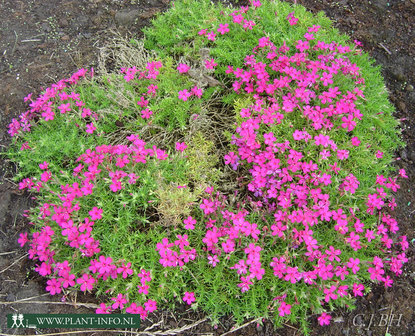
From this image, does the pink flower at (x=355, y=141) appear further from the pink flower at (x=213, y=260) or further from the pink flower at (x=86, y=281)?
the pink flower at (x=86, y=281)

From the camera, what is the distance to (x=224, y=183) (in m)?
3.87

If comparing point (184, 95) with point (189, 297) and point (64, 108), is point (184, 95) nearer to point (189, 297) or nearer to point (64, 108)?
point (64, 108)

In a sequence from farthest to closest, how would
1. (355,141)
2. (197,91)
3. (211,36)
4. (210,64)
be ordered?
(211,36)
(210,64)
(197,91)
(355,141)

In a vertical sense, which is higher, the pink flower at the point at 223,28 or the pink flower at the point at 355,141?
the pink flower at the point at 355,141

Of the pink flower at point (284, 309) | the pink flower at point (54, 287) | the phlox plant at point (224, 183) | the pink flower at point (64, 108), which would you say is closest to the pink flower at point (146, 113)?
the phlox plant at point (224, 183)

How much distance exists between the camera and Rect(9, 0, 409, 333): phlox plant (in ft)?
10.4

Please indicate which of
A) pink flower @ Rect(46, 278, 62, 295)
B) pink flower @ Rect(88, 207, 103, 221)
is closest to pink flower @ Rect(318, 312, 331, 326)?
pink flower @ Rect(88, 207, 103, 221)

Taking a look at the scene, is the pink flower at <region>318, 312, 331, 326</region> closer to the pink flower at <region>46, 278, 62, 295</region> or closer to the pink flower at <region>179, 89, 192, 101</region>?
the pink flower at <region>46, 278, 62, 295</region>

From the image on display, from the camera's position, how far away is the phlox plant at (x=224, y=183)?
3.17m

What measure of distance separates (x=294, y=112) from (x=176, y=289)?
2192 mm

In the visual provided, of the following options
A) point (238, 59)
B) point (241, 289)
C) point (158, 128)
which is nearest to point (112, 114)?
point (158, 128)

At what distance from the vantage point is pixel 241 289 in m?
3.22

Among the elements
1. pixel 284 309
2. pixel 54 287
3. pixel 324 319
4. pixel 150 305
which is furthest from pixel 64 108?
pixel 324 319

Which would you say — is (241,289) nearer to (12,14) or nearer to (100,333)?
(100,333)
